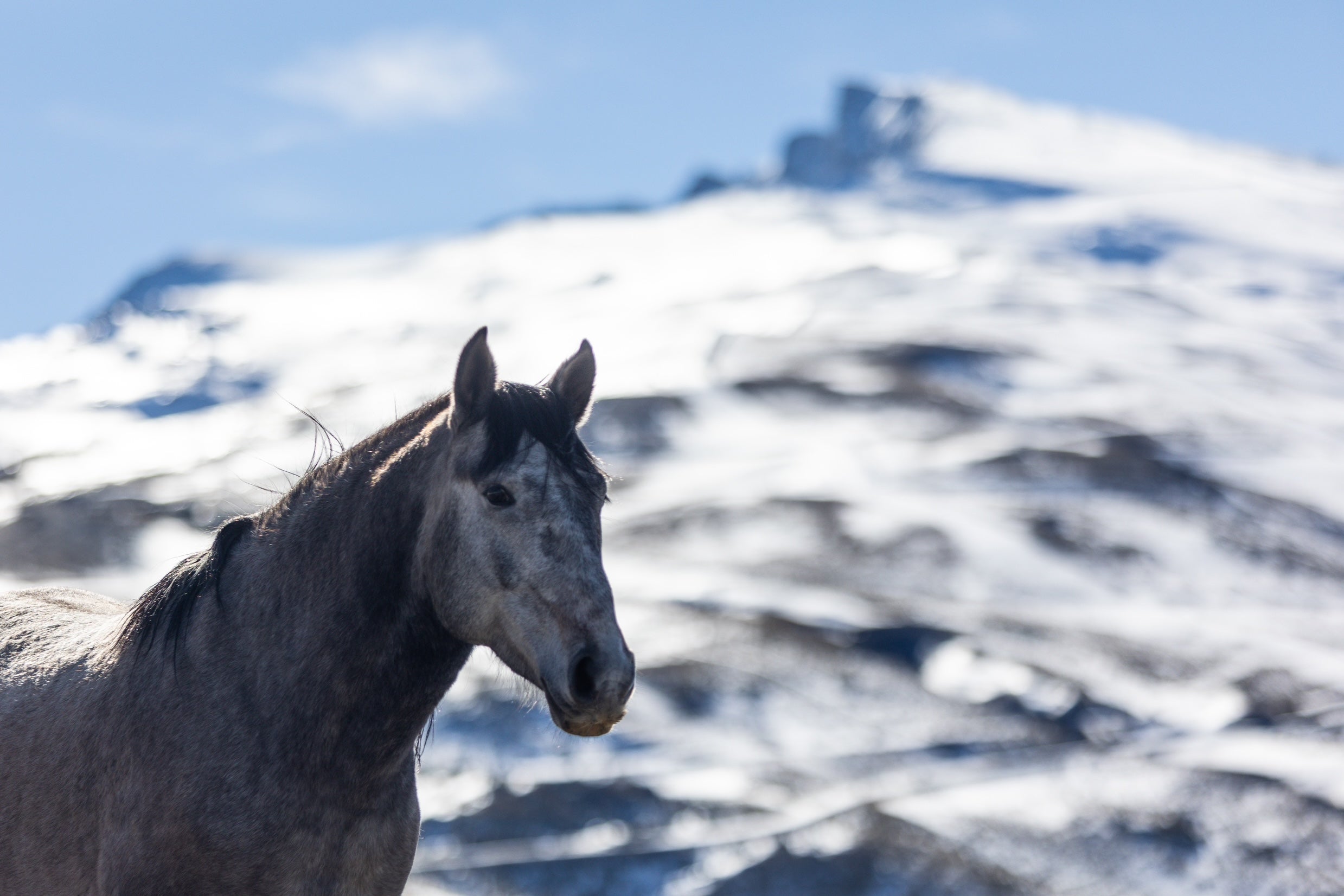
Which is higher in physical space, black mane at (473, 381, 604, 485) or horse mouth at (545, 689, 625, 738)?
black mane at (473, 381, 604, 485)

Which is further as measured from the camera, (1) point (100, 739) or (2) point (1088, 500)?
(2) point (1088, 500)

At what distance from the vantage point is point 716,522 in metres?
37.4

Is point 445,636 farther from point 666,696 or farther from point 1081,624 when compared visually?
point 1081,624

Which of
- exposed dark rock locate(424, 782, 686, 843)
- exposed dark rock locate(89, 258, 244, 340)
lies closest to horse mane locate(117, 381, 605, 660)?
exposed dark rock locate(424, 782, 686, 843)

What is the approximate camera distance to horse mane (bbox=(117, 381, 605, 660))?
16.1 feet

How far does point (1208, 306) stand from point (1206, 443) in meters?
31.0

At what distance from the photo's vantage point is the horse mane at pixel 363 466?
4.90m

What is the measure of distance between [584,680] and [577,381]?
146 cm

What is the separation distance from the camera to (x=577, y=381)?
5.40 metres

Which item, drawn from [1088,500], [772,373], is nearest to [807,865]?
[1088,500]

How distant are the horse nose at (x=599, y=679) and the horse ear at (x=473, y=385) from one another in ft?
3.60

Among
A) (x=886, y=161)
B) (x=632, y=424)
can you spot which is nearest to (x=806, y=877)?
(x=632, y=424)

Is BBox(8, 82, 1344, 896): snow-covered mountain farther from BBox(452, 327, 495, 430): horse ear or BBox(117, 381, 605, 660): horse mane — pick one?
BBox(452, 327, 495, 430): horse ear

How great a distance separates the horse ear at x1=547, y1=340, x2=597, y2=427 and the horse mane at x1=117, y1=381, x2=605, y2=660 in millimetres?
129
